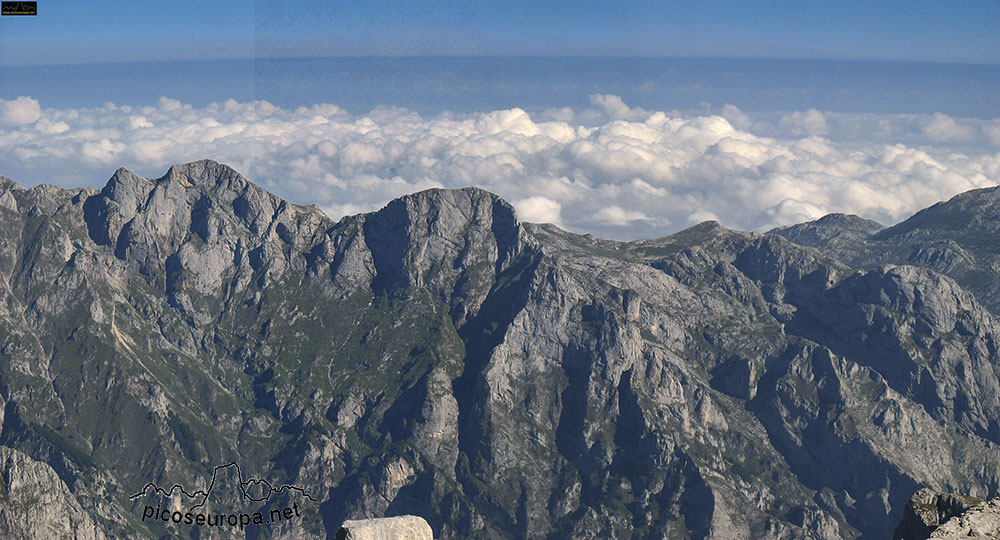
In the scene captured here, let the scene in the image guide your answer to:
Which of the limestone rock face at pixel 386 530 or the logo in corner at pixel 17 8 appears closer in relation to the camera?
the limestone rock face at pixel 386 530

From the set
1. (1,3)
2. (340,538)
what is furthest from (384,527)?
(1,3)

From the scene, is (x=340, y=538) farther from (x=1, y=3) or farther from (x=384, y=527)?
(x=1, y=3)

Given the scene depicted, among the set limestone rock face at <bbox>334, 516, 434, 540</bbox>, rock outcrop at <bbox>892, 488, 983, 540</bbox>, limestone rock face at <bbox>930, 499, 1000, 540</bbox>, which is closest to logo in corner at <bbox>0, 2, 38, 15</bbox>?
limestone rock face at <bbox>334, 516, 434, 540</bbox>

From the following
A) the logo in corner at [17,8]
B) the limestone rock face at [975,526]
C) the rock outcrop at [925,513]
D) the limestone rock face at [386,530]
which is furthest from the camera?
the logo in corner at [17,8]

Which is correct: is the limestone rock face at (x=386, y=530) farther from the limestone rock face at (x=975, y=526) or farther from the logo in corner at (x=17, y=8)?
the logo in corner at (x=17, y=8)

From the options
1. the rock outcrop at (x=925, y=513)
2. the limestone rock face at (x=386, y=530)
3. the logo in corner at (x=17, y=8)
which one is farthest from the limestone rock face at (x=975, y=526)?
the logo in corner at (x=17, y=8)

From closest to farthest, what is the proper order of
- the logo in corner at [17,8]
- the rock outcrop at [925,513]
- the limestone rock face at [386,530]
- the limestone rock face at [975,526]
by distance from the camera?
the limestone rock face at [975,526], the limestone rock face at [386,530], the rock outcrop at [925,513], the logo in corner at [17,8]

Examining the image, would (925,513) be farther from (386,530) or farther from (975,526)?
(386,530)

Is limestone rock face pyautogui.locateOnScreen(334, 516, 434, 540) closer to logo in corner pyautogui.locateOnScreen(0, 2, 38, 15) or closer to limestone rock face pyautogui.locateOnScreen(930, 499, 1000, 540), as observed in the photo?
limestone rock face pyautogui.locateOnScreen(930, 499, 1000, 540)

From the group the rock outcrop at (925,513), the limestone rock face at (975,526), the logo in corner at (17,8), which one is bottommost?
the rock outcrop at (925,513)
